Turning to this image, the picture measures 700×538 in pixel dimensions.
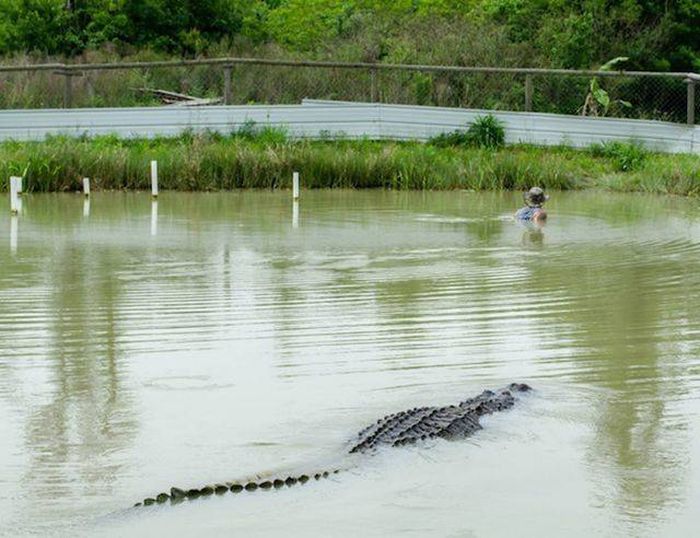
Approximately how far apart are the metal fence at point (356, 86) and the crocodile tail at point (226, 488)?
24654 millimetres

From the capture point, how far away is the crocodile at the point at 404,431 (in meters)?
7.73

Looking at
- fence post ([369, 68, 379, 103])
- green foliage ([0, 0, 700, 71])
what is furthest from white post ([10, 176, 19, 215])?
green foliage ([0, 0, 700, 71])

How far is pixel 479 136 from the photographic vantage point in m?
31.2

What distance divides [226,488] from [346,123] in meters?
24.1

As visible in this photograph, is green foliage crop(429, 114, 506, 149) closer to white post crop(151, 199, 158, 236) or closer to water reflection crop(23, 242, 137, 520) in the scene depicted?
white post crop(151, 199, 158, 236)

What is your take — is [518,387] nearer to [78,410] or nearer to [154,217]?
[78,410]

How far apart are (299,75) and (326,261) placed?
1776cm

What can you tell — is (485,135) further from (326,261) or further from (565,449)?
(565,449)

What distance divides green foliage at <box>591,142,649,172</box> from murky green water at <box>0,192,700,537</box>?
9.61m

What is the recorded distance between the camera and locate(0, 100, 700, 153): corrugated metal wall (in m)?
30.8

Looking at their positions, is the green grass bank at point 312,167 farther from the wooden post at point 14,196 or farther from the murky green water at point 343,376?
the murky green water at point 343,376

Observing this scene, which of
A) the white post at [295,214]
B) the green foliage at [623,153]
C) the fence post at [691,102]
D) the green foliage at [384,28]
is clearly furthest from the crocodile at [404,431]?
the green foliage at [384,28]

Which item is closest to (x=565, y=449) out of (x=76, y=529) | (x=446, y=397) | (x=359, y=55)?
(x=446, y=397)

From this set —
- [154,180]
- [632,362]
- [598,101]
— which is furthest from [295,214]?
[632,362]
